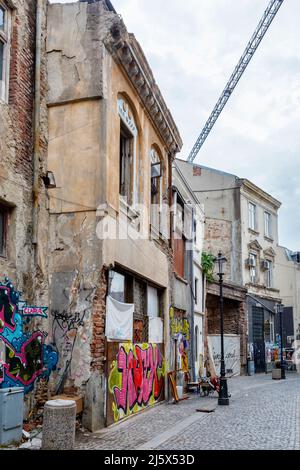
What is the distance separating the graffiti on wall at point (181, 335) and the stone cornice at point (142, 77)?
18.9 ft

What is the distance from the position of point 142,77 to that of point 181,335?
982cm

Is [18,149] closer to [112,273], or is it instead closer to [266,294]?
[112,273]

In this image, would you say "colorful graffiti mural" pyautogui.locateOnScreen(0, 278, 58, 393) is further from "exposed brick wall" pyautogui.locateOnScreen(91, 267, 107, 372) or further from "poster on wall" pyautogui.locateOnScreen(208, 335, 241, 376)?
"poster on wall" pyautogui.locateOnScreen(208, 335, 241, 376)

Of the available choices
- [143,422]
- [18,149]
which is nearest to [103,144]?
[18,149]

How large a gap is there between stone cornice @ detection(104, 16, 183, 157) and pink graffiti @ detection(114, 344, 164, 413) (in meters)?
6.72

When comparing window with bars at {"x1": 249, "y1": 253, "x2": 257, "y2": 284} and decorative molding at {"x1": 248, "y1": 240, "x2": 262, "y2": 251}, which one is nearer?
window with bars at {"x1": 249, "y1": 253, "x2": 257, "y2": 284}

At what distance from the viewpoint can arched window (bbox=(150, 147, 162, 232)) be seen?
16906mm

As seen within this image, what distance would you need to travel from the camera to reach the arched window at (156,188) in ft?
55.5

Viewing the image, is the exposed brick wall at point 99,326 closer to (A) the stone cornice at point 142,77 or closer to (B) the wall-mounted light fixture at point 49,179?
(B) the wall-mounted light fixture at point 49,179

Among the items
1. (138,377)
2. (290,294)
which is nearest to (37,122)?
(138,377)

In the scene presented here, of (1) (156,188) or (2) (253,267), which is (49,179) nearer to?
(1) (156,188)

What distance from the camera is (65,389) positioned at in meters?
11.0

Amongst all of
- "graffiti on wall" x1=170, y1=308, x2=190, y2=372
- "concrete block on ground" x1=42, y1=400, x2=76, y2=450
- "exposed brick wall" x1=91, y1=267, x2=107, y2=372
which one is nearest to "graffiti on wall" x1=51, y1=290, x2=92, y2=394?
"exposed brick wall" x1=91, y1=267, x2=107, y2=372

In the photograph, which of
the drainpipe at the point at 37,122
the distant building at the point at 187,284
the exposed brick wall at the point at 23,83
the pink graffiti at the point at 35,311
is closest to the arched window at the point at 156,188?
the distant building at the point at 187,284
